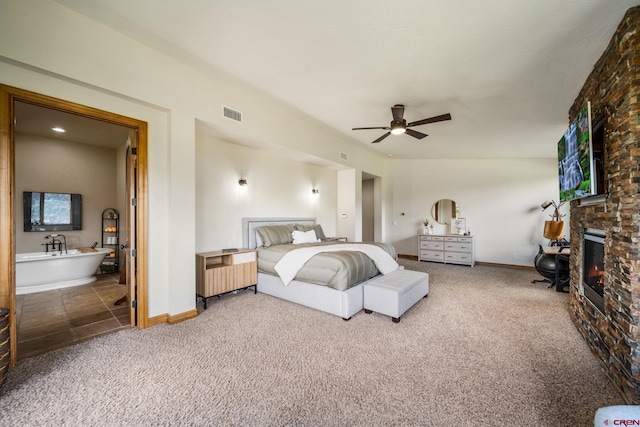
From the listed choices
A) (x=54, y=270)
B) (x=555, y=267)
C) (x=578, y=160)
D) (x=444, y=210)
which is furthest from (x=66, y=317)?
(x=444, y=210)

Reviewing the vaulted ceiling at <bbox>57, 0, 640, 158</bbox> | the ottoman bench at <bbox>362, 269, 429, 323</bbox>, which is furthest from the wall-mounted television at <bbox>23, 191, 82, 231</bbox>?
the ottoman bench at <bbox>362, 269, 429, 323</bbox>

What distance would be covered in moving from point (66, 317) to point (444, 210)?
806 cm

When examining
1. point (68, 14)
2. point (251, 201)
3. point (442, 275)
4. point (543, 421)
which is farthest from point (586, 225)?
point (68, 14)

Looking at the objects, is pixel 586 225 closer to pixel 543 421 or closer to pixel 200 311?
pixel 543 421

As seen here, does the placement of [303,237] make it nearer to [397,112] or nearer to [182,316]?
[182,316]

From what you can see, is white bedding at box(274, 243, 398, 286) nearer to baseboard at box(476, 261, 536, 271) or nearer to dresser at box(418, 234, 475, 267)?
dresser at box(418, 234, 475, 267)

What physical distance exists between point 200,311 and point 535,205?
7582mm

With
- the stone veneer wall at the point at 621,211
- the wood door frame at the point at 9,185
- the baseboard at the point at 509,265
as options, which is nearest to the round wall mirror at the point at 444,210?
the baseboard at the point at 509,265

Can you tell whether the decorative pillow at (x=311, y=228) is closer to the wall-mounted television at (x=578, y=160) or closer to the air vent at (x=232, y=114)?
the air vent at (x=232, y=114)

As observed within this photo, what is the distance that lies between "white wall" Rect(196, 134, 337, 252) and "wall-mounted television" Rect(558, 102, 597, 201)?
4.42 m

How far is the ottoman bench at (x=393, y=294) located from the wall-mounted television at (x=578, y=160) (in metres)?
1.99

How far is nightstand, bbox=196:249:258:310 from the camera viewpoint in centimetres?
367

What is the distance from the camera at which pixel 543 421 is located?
1665 millimetres

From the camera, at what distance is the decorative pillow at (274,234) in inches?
185
